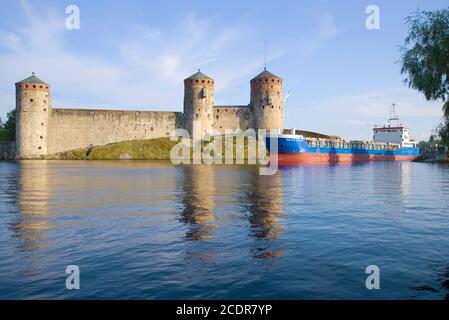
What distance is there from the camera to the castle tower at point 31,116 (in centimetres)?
7244

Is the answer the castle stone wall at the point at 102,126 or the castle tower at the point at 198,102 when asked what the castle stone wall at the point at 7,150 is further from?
the castle tower at the point at 198,102

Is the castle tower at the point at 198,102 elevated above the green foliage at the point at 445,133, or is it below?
above

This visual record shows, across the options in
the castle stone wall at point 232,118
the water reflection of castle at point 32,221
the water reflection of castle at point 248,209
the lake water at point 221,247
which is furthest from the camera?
the castle stone wall at point 232,118

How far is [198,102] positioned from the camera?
80500 mm

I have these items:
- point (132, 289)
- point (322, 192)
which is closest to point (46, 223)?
point (132, 289)

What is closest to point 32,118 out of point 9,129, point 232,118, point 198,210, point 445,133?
point 9,129

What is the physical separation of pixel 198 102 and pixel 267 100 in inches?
579

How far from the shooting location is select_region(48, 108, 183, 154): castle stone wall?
76688 millimetres

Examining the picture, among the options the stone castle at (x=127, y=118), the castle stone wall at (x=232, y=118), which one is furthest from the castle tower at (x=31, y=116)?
the castle stone wall at (x=232, y=118)

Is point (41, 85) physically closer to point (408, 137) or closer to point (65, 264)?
point (65, 264)

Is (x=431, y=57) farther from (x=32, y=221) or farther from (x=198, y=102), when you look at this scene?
(x=198, y=102)

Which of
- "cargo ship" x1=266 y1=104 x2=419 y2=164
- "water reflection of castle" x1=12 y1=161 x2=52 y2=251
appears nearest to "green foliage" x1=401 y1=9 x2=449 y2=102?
"water reflection of castle" x1=12 y1=161 x2=52 y2=251

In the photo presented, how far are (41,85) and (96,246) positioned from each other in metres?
71.6

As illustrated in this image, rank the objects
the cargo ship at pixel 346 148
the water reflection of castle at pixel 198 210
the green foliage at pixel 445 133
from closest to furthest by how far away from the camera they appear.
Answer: the water reflection of castle at pixel 198 210 < the green foliage at pixel 445 133 < the cargo ship at pixel 346 148
